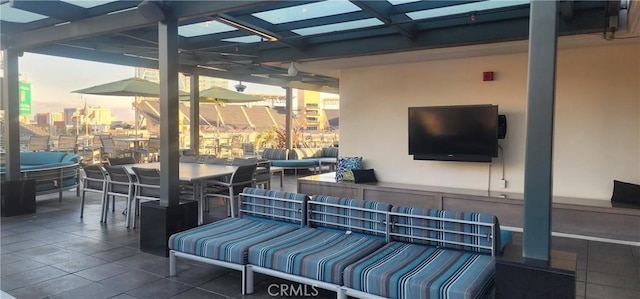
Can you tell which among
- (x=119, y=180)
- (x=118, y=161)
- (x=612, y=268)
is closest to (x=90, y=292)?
(x=119, y=180)

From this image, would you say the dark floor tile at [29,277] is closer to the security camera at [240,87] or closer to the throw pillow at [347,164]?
the throw pillow at [347,164]

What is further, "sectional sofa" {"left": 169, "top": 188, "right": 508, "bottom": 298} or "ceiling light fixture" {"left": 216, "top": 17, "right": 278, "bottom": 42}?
"ceiling light fixture" {"left": 216, "top": 17, "right": 278, "bottom": 42}

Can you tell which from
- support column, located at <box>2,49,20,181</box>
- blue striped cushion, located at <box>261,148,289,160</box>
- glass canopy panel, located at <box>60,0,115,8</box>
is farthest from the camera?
blue striped cushion, located at <box>261,148,289,160</box>

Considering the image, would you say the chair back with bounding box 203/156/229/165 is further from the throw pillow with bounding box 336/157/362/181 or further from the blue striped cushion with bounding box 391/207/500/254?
the blue striped cushion with bounding box 391/207/500/254

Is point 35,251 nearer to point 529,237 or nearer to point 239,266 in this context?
point 239,266

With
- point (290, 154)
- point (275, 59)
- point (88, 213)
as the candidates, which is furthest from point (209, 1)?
point (290, 154)

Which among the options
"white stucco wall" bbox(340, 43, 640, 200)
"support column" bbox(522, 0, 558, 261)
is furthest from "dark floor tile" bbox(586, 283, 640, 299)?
"white stucco wall" bbox(340, 43, 640, 200)

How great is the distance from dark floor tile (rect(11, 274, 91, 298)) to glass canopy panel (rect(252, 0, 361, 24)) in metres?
3.10

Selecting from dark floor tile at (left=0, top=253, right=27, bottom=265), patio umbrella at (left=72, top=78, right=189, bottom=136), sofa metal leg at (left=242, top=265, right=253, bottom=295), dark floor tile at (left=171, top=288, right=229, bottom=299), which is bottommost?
dark floor tile at (left=171, top=288, right=229, bottom=299)

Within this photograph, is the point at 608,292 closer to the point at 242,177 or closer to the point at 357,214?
the point at 357,214

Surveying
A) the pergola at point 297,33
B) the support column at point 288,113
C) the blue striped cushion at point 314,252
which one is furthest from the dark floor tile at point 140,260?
the support column at point 288,113

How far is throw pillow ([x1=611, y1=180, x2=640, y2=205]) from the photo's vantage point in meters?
4.79

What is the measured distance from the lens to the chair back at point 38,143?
9.45 m

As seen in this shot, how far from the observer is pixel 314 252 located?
302 centimetres
